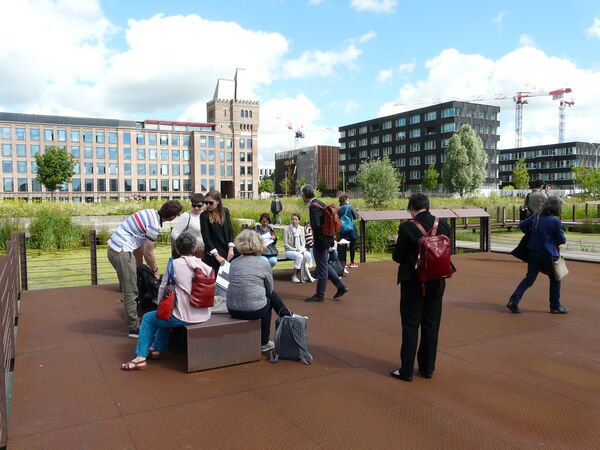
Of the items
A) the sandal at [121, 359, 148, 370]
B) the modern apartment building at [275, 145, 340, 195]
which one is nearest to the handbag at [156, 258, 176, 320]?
the sandal at [121, 359, 148, 370]

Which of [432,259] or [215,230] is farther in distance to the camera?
[215,230]

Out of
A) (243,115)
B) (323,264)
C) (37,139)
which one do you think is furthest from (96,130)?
(323,264)

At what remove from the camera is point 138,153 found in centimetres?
9438

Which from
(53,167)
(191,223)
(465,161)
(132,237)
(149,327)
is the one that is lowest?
(149,327)

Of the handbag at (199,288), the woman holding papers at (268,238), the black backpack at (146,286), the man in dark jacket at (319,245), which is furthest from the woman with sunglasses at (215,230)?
the woman holding papers at (268,238)

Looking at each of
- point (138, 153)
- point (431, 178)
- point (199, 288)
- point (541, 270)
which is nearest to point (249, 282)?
Answer: point (199, 288)

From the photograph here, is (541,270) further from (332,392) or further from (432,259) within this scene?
(332,392)

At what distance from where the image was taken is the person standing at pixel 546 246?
6711 millimetres

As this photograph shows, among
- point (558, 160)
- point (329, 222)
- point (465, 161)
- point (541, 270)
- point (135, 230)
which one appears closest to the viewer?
point (135, 230)

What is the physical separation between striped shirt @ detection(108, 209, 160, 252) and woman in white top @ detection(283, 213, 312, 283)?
13.9 ft

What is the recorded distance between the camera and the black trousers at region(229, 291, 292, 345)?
482cm

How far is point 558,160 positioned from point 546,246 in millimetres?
109091

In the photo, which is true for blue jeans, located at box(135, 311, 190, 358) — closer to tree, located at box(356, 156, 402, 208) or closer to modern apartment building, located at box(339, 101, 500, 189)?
tree, located at box(356, 156, 402, 208)

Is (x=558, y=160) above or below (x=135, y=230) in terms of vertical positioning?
above
